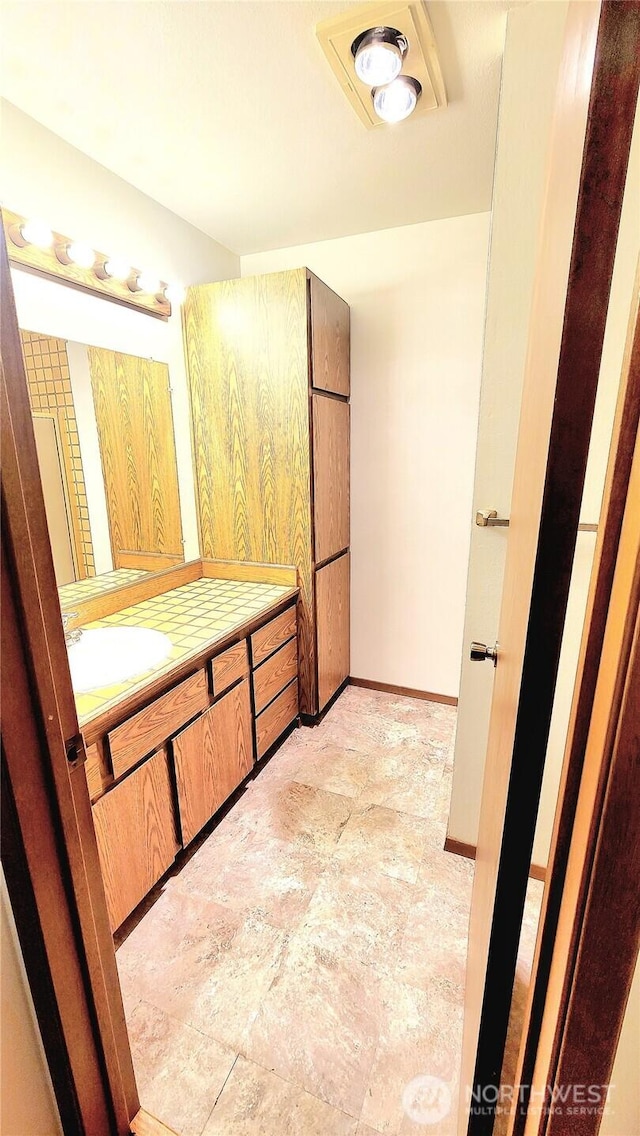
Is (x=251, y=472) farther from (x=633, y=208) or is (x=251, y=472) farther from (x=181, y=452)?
(x=633, y=208)

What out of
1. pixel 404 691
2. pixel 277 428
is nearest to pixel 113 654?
pixel 277 428

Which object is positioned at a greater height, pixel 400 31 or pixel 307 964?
pixel 400 31

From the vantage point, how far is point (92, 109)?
1.43m

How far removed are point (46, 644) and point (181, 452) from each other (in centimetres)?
184

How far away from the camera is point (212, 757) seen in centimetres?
→ 175

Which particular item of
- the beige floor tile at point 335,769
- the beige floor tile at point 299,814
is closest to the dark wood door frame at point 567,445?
the beige floor tile at point 299,814

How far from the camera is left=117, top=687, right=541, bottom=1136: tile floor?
3.49ft

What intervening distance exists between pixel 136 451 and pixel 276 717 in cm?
144

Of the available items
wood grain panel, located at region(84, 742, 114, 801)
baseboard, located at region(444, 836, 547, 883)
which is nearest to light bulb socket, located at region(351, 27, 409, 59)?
wood grain panel, located at region(84, 742, 114, 801)

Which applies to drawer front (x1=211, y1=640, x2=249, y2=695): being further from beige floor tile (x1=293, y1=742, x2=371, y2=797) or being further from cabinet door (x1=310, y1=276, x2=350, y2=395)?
cabinet door (x1=310, y1=276, x2=350, y2=395)

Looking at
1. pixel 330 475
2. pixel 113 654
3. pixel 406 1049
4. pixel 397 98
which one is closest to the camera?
pixel 406 1049

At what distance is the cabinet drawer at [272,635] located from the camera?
78.3 inches

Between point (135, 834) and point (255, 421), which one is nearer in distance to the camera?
point (135, 834)

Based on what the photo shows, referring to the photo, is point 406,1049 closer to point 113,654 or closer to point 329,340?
point 113,654
